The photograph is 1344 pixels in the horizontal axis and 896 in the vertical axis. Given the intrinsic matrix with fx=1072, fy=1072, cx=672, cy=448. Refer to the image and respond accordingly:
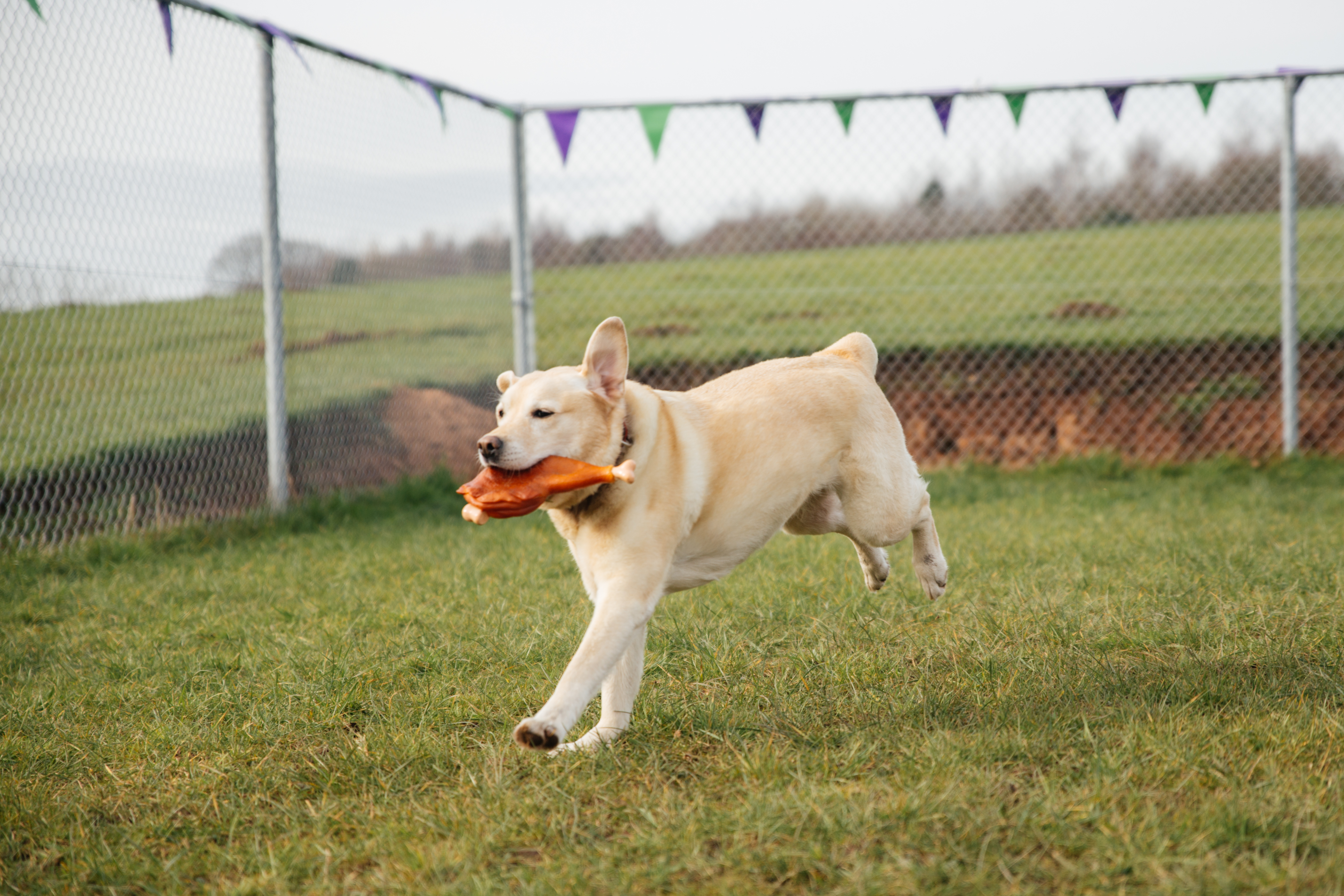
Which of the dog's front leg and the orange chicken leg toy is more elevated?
the orange chicken leg toy

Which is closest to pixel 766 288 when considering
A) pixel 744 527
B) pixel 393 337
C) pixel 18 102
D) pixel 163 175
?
pixel 393 337

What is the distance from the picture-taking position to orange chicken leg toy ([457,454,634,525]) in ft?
8.89

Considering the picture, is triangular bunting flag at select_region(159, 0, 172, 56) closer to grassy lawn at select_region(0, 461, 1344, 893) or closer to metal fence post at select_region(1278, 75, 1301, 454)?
grassy lawn at select_region(0, 461, 1344, 893)

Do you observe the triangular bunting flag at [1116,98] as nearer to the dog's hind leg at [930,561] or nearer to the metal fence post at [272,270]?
the dog's hind leg at [930,561]

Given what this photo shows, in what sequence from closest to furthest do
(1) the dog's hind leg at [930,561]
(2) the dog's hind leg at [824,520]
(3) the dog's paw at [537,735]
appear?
(3) the dog's paw at [537,735] → (2) the dog's hind leg at [824,520] → (1) the dog's hind leg at [930,561]

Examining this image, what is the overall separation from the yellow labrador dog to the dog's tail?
0.14 m

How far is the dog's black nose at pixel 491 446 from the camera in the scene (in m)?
2.65

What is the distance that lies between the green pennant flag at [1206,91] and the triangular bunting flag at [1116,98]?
498 mm

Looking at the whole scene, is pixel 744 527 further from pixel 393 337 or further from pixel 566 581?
pixel 393 337

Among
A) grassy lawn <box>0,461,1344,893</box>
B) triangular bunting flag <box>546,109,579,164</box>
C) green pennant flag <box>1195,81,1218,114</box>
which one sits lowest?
grassy lawn <box>0,461,1344,893</box>

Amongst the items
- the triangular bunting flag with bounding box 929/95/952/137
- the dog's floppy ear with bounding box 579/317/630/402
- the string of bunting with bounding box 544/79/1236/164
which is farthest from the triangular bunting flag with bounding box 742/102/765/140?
the dog's floppy ear with bounding box 579/317/630/402

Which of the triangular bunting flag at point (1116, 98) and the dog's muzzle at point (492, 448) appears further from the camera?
the triangular bunting flag at point (1116, 98)

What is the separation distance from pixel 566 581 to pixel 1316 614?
9.90 ft

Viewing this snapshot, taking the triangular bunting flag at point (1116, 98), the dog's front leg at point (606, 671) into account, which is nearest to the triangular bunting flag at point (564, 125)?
the triangular bunting flag at point (1116, 98)
